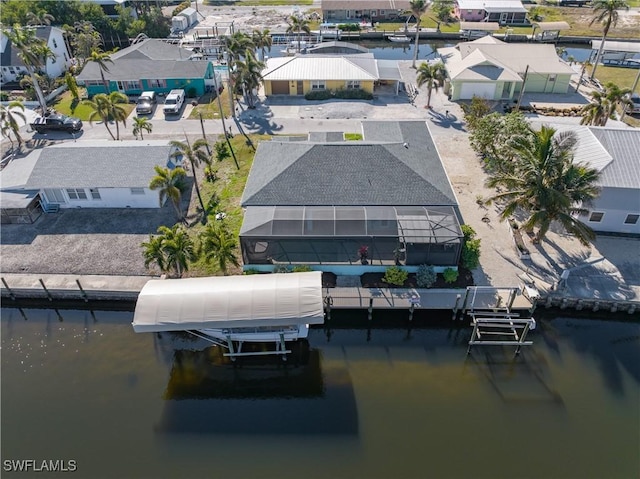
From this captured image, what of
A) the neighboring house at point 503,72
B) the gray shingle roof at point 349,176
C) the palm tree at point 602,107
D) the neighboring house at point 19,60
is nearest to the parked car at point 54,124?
the neighboring house at point 19,60

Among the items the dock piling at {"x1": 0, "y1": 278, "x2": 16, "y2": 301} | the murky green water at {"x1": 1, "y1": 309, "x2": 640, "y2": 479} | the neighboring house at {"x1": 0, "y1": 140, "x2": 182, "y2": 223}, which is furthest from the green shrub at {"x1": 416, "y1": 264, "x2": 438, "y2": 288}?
the dock piling at {"x1": 0, "y1": 278, "x2": 16, "y2": 301}

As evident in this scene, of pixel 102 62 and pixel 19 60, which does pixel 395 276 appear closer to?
pixel 102 62

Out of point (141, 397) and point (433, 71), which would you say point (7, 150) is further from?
point (433, 71)

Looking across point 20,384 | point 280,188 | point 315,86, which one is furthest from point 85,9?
point 20,384

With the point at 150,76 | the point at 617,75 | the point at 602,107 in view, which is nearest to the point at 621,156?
the point at 602,107

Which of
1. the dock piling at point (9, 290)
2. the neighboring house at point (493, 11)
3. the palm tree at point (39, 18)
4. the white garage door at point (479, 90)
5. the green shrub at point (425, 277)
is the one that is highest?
the palm tree at point (39, 18)

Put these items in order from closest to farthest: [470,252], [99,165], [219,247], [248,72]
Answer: [219,247], [470,252], [99,165], [248,72]

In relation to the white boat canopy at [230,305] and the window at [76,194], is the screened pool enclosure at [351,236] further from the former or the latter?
the window at [76,194]
